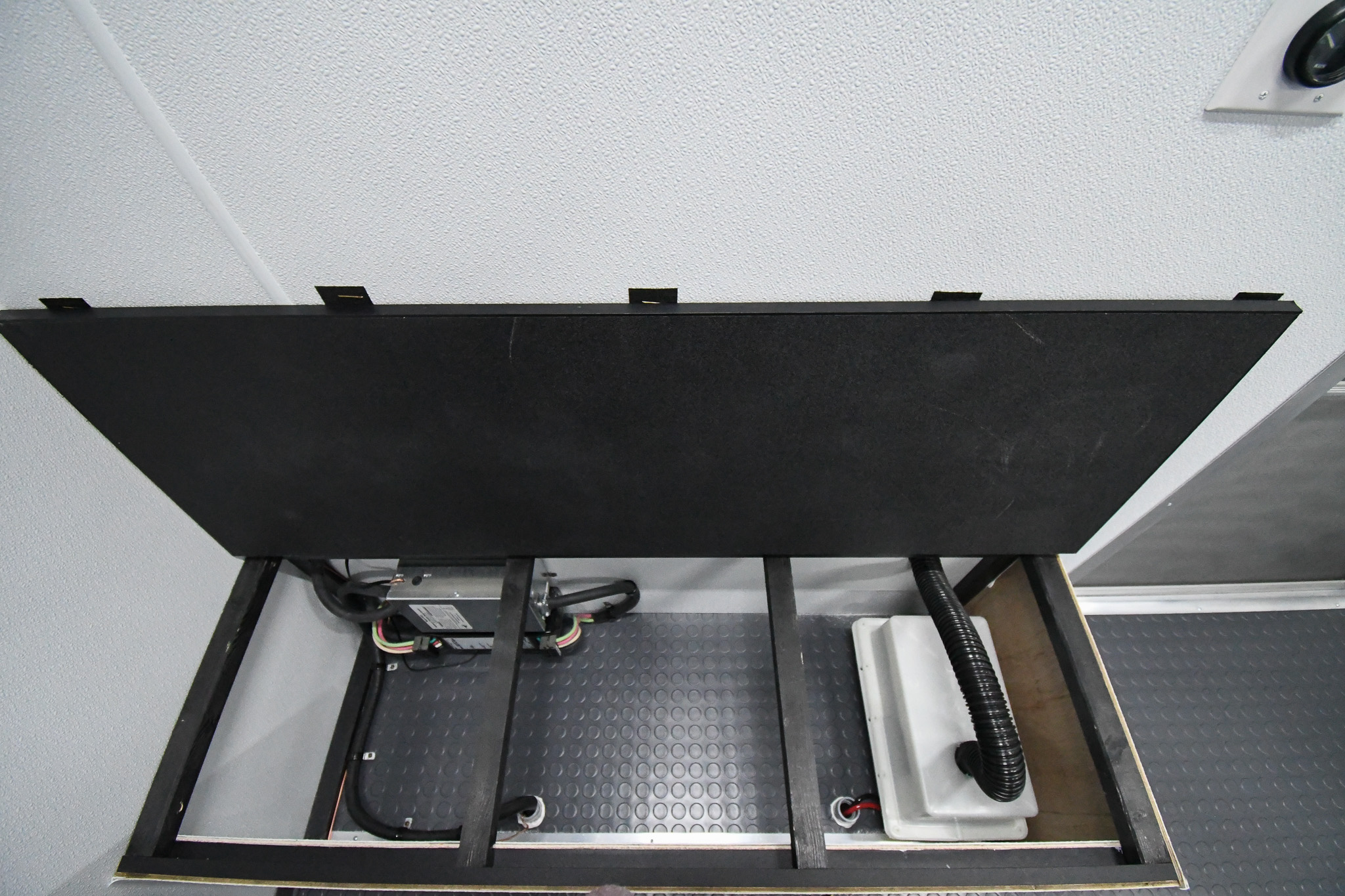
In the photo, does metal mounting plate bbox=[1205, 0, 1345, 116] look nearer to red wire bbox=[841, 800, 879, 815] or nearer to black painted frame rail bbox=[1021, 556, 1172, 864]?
black painted frame rail bbox=[1021, 556, 1172, 864]

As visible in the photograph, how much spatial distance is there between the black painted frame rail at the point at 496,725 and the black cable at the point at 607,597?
19cm

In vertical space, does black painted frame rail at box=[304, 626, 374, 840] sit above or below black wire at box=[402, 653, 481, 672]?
below

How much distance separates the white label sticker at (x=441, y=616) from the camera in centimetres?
81

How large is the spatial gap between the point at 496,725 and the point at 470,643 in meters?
0.38

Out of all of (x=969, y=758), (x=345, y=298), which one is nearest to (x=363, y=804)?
(x=345, y=298)

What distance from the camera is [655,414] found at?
1.83ft

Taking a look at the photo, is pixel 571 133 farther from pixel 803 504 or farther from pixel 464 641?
pixel 464 641

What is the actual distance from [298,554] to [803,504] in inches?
28.6

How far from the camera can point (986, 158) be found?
0.46 metres

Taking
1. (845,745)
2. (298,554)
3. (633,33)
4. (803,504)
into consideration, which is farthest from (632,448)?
(845,745)

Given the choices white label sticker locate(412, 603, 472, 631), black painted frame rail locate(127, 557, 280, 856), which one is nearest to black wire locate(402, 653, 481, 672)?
white label sticker locate(412, 603, 472, 631)

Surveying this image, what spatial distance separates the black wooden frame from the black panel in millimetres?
193

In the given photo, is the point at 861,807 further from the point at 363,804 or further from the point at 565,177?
the point at 565,177

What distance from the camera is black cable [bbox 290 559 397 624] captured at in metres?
0.80
